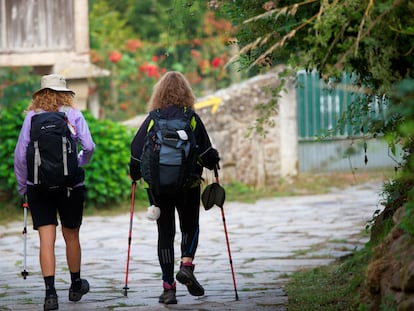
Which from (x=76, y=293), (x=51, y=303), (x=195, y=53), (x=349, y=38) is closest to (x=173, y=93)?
(x=76, y=293)

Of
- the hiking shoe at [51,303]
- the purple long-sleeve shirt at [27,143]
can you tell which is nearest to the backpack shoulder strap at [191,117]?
the purple long-sleeve shirt at [27,143]

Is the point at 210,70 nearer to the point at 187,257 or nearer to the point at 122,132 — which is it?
the point at 122,132

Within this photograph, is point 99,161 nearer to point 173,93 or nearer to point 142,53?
point 173,93

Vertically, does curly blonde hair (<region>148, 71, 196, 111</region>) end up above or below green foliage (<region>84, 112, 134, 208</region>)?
above

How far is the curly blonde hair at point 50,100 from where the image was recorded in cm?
786

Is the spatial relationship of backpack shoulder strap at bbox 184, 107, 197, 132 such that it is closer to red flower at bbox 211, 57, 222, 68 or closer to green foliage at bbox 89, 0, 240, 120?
green foliage at bbox 89, 0, 240, 120

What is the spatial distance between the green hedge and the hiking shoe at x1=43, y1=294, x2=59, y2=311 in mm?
6618

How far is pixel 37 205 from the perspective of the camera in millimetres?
7711

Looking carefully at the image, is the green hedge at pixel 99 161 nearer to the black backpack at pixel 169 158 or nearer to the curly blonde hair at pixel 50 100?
the curly blonde hair at pixel 50 100

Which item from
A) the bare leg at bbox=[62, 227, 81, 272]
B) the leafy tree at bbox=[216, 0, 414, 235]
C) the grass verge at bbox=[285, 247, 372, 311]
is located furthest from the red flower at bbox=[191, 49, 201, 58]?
the leafy tree at bbox=[216, 0, 414, 235]

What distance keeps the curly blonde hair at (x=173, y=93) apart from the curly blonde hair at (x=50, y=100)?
0.63 m

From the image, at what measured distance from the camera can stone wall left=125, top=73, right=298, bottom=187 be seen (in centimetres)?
1647

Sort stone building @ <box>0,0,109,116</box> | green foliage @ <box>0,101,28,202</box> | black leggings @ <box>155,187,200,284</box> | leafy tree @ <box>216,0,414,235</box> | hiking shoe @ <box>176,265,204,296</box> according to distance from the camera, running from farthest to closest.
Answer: stone building @ <box>0,0,109,116</box> → green foliage @ <box>0,101,28,202</box> → black leggings @ <box>155,187,200,284</box> → hiking shoe @ <box>176,265,204,296</box> → leafy tree @ <box>216,0,414,235</box>

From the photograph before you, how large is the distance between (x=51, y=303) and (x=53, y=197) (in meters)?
0.74
